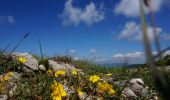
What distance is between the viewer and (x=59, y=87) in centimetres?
332

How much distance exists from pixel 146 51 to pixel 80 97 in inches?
155

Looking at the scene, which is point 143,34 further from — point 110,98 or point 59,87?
point 110,98

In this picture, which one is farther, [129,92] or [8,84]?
[129,92]

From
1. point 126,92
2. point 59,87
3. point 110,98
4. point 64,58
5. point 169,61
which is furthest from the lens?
point 169,61

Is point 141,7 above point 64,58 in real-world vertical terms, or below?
below

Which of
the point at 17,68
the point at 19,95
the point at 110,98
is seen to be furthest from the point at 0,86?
the point at 17,68

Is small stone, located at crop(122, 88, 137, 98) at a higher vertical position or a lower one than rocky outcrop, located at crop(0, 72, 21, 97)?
lower

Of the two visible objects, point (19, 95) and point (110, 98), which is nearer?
point (19, 95)

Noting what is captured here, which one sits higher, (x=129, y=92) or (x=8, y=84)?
(x=8, y=84)

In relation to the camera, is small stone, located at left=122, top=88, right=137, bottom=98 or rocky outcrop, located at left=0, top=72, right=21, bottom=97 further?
small stone, located at left=122, top=88, right=137, bottom=98

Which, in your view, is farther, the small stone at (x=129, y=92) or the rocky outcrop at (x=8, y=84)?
the small stone at (x=129, y=92)

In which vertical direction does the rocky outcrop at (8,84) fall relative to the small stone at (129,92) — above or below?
above

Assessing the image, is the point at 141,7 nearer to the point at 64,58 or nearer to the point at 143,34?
the point at 143,34

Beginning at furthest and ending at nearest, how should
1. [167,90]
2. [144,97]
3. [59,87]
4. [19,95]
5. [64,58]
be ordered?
[64,58] → [144,97] → [19,95] → [59,87] → [167,90]
